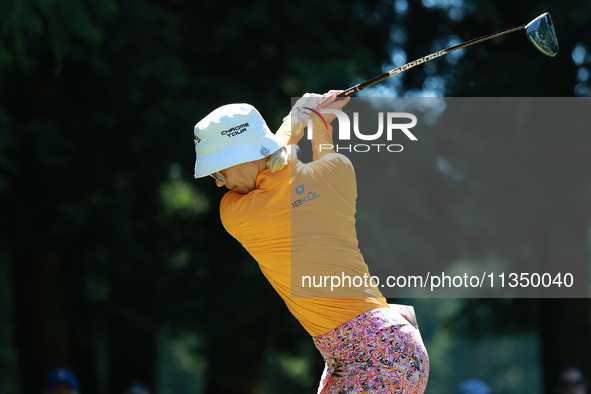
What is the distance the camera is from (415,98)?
821 cm

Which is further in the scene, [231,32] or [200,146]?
[231,32]

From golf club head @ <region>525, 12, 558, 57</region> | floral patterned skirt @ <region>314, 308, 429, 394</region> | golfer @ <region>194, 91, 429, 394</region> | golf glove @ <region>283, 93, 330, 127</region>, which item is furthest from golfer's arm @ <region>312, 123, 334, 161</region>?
golf club head @ <region>525, 12, 558, 57</region>

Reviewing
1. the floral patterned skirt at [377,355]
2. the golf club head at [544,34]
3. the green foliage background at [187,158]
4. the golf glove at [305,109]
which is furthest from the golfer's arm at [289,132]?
the green foliage background at [187,158]

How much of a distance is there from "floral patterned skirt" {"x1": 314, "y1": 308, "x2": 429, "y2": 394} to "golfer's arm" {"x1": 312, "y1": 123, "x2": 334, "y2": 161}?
0.76 m

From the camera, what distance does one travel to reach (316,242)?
2.58 meters

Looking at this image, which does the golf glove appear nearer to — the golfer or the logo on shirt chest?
the golfer

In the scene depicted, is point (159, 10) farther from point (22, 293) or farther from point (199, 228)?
point (22, 293)

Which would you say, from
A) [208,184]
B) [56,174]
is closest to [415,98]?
[208,184]

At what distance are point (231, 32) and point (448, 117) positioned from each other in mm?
2803

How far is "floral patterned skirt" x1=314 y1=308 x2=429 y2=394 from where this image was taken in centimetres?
243

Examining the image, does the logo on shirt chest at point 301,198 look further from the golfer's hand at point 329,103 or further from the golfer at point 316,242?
the golfer's hand at point 329,103

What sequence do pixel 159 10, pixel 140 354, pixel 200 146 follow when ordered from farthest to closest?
pixel 140 354
pixel 159 10
pixel 200 146

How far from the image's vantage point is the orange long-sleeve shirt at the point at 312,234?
254cm

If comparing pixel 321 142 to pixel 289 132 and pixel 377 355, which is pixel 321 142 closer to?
pixel 289 132
